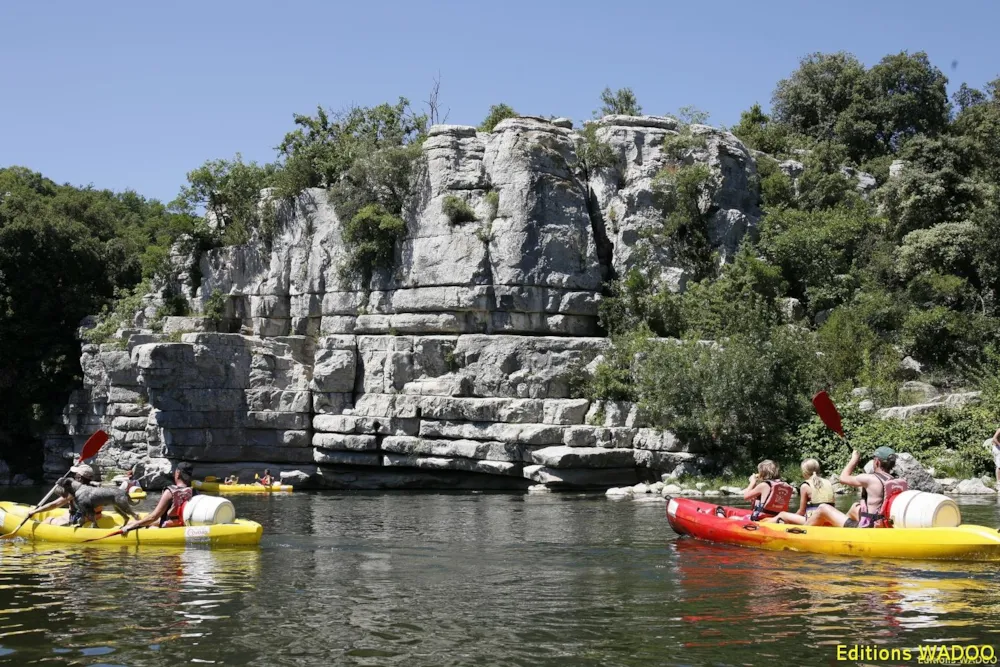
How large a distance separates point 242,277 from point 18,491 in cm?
1090

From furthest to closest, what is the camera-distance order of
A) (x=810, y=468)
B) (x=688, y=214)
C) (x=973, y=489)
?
1. (x=688, y=214)
2. (x=973, y=489)
3. (x=810, y=468)

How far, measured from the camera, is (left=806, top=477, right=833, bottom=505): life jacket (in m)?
15.4

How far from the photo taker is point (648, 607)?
11.1 metres

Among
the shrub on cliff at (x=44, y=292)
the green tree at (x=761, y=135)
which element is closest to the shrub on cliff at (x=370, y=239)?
the shrub on cliff at (x=44, y=292)

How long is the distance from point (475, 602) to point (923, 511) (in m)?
6.32

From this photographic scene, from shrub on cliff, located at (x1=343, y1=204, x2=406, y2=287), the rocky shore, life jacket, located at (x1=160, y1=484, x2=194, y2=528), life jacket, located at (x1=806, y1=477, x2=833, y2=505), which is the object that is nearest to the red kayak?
life jacket, located at (x1=806, y1=477, x2=833, y2=505)

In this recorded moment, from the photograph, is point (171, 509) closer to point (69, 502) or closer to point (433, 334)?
point (69, 502)

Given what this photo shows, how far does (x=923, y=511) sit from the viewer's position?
13.8m

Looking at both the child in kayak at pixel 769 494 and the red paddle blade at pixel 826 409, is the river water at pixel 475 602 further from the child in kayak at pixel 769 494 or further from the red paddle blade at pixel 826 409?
the red paddle blade at pixel 826 409

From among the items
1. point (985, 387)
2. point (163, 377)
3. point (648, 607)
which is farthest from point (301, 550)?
point (163, 377)

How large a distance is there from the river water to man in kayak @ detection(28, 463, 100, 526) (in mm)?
665

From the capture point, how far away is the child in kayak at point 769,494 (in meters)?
16.1

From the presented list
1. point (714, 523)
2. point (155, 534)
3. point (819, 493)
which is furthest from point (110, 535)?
point (819, 493)

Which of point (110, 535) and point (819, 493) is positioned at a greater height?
point (819, 493)
